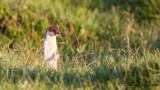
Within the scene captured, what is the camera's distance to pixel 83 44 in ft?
21.6

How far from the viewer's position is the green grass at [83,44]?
3564 mm

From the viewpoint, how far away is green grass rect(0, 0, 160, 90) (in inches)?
140

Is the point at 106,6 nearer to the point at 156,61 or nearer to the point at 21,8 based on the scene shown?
the point at 21,8

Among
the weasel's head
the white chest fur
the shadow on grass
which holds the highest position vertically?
the weasel's head

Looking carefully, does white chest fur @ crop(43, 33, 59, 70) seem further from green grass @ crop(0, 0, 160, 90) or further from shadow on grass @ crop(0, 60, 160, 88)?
shadow on grass @ crop(0, 60, 160, 88)

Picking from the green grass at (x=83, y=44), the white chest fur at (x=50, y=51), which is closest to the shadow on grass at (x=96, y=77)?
the green grass at (x=83, y=44)

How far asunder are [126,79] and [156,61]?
0.52 metres

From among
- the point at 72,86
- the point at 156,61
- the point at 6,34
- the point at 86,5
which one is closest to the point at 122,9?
the point at 86,5

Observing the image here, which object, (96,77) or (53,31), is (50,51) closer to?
(53,31)

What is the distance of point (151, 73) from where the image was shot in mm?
3521

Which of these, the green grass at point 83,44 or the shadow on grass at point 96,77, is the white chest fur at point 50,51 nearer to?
the green grass at point 83,44

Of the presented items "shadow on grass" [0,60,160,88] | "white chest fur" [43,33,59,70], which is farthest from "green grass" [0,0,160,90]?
"white chest fur" [43,33,59,70]

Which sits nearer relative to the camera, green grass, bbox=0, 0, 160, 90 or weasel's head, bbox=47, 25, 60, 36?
green grass, bbox=0, 0, 160, 90

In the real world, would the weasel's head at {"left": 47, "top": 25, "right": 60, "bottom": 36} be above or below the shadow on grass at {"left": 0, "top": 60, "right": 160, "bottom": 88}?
above
